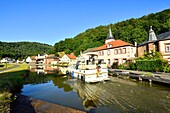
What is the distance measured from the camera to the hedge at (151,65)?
22188mm

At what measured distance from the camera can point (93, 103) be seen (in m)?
11.1

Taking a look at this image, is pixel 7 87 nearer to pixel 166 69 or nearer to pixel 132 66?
pixel 166 69

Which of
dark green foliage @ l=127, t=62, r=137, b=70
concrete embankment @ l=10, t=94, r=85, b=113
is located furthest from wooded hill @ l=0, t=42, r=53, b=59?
concrete embankment @ l=10, t=94, r=85, b=113

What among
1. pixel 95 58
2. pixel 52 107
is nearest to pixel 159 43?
pixel 95 58

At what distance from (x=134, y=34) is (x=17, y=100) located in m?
50.3

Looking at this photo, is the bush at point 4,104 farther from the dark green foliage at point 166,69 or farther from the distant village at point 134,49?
the distant village at point 134,49

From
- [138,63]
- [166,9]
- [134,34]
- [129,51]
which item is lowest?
[138,63]

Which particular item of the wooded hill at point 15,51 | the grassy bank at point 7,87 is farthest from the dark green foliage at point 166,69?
the wooded hill at point 15,51

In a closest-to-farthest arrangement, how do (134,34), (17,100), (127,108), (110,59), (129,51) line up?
(127,108) < (17,100) < (129,51) < (110,59) < (134,34)

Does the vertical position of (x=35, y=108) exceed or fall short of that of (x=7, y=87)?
it falls short

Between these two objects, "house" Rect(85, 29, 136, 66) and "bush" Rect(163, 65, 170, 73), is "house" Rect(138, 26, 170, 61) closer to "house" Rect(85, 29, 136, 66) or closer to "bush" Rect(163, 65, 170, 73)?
"house" Rect(85, 29, 136, 66)

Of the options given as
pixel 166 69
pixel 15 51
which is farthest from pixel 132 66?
pixel 15 51

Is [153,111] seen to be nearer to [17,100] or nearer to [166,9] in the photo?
[17,100]

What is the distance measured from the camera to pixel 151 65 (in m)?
23.8
